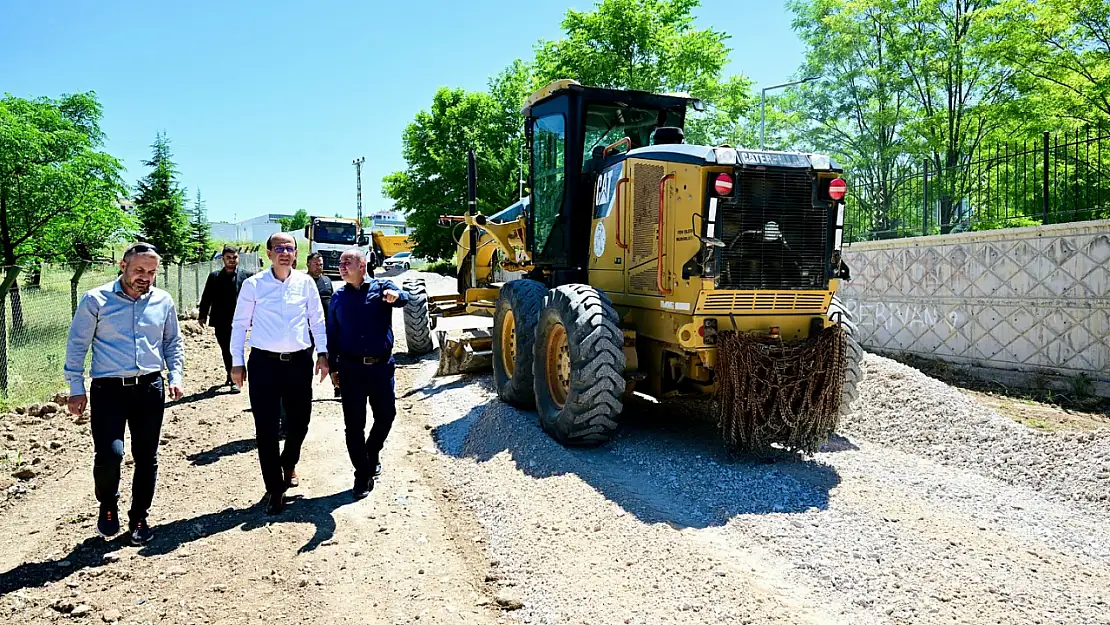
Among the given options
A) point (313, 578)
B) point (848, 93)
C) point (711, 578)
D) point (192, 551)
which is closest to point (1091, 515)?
point (711, 578)

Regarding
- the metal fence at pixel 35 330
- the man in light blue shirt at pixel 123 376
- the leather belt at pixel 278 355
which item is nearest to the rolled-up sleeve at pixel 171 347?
the man in light blue shirt at pixel 123 376

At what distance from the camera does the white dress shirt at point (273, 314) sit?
512 cm

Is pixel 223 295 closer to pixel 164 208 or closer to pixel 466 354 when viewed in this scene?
pixel 466 354

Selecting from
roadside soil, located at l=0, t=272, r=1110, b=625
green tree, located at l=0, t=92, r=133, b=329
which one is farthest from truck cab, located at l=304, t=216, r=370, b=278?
roadside soil, located at l=0, t=272, r=1110, b=625

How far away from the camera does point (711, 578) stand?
12.8ft

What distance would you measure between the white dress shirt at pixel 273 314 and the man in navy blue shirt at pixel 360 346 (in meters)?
0.20

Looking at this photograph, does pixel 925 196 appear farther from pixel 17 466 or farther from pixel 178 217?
pixel 178 217

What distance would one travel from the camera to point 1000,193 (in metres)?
11.0

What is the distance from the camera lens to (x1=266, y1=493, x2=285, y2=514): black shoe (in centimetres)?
514

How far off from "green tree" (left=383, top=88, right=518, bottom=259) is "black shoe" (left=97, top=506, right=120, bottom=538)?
31.5 meters

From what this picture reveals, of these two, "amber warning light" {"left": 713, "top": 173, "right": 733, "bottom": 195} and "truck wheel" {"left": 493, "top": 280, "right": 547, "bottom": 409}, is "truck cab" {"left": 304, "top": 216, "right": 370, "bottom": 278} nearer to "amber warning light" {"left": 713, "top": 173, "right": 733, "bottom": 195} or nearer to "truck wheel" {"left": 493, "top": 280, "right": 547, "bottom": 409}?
"truck wheel" {"left": 493, "top": 280, "right": 547, "bottom": 409}

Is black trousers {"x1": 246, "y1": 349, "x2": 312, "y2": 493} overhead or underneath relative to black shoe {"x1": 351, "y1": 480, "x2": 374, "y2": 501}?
overhead

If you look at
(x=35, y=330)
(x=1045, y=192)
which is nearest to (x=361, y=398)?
(x=35, y=330)

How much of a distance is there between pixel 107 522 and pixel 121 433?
1.79 feet
